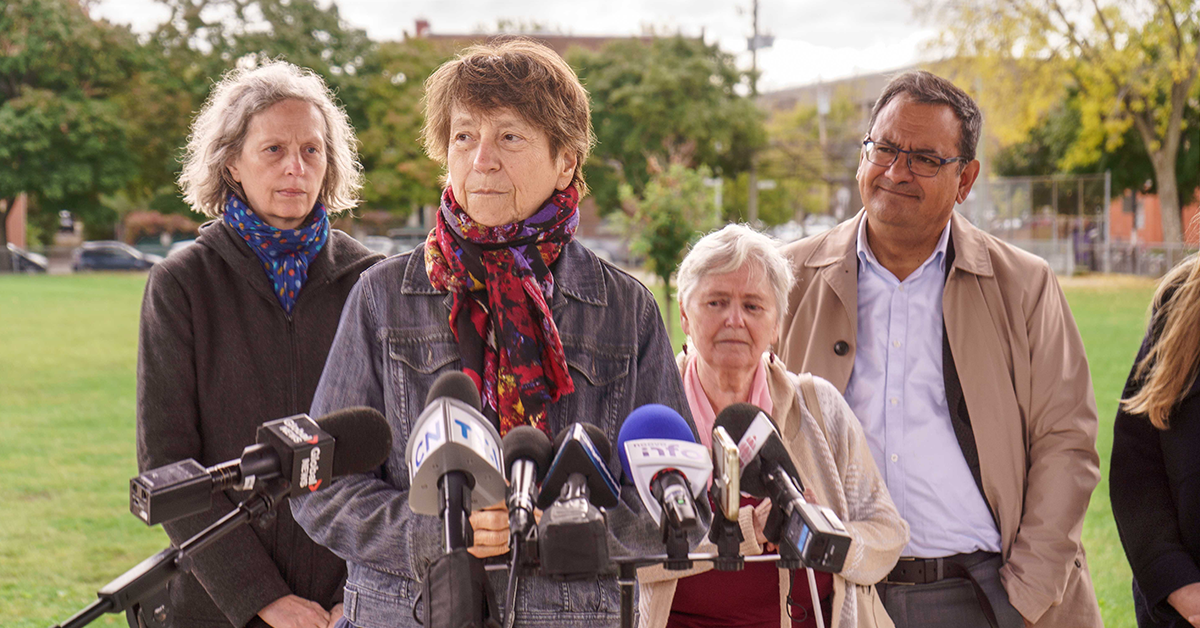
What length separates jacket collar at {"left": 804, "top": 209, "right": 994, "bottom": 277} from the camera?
3.50 m

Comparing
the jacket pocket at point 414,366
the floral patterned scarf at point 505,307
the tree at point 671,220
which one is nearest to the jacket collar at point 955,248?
the floral patterned scarf at point 505,307

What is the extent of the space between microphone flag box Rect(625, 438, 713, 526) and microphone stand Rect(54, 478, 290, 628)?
22.5 inches

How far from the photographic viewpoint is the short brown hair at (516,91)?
94.2 inches

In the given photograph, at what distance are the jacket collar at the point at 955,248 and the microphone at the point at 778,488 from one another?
2.04 metres

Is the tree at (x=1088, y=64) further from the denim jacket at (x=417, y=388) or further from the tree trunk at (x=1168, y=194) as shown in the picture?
the denim jacket at (x=417, y=388)

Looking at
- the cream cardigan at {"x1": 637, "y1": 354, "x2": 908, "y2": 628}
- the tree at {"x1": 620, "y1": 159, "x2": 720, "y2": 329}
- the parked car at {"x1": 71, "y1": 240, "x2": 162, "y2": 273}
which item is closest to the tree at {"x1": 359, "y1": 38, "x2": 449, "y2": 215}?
the parked car at {"x1": 71, "y1": 240, "x2": 162, "y2": 273}

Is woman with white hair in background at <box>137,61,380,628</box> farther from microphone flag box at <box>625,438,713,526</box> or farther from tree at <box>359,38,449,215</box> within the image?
tree at <box>359,38,449,215</box>

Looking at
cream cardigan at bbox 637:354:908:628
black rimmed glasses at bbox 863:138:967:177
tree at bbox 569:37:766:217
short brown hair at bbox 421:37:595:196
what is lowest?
cream cardigan at bbox 637:354:908:628

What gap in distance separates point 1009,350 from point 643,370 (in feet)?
5.27

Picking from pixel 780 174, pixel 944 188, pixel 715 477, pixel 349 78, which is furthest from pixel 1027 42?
pixel 715 477

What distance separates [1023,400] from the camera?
3393 mm

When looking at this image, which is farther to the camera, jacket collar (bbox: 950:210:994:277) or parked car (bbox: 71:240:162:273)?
parked car (bbox: 71:240:162:273)

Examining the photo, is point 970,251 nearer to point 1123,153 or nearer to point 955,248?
point 955,248

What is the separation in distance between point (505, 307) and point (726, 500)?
938mm
